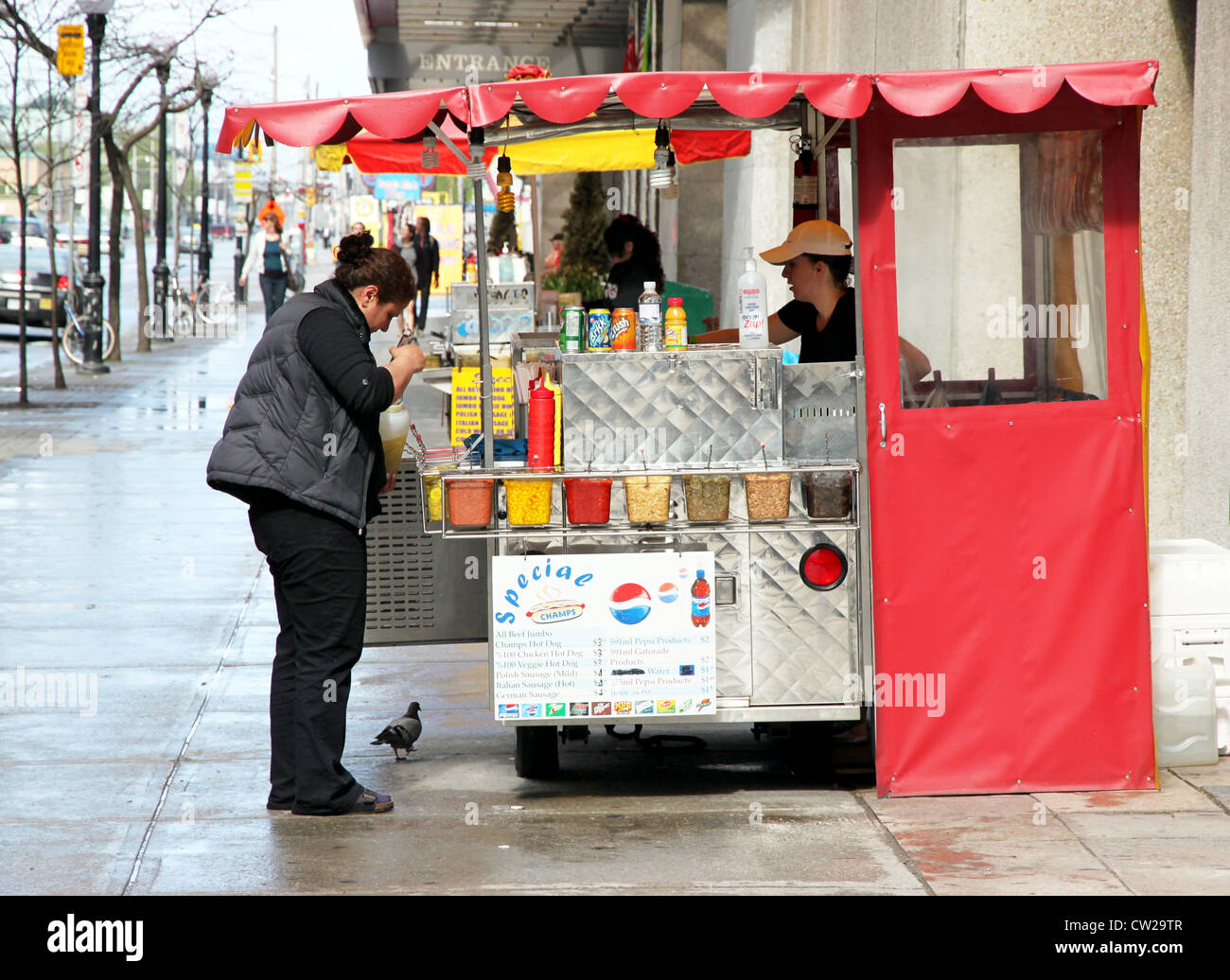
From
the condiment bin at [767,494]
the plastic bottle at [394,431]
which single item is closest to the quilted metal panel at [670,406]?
the condiment bin at [767,494]

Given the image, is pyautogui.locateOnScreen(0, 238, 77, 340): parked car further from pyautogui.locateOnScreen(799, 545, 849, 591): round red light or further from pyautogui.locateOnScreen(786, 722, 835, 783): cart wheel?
pyautogui.locateOnScreen(799, 545, 849, 591): round red light

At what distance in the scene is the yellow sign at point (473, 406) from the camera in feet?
23.9

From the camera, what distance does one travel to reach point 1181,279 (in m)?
8.45

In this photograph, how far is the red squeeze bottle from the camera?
18.0 feet

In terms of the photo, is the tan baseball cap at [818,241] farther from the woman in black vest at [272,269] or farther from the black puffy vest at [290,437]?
the woman in black vest at [272,269]

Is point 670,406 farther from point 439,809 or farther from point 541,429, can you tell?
point 439,809

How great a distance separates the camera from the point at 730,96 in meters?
5.14

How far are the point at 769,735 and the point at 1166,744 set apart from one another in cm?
159

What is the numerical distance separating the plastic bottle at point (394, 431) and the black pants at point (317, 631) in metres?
0.37

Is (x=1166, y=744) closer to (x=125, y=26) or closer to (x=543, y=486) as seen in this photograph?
(x=543, y=486)

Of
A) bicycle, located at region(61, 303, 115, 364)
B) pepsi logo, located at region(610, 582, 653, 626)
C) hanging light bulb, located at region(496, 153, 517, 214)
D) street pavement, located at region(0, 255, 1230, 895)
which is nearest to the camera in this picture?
street pavement, located at region(0, 255, 1230, 895)

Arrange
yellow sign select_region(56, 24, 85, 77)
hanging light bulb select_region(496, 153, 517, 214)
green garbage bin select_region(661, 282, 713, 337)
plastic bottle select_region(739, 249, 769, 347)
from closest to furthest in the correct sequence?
plastic bottle select_region(739, 249, 769, 347) < hanging light bulb select_region(496, 153, 517, 214) < green garbage bin select_region(661, 282, 713, 337) < yellow sign select_region(56, 24, 85, 77)

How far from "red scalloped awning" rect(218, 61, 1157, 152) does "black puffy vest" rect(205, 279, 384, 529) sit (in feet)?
2.25

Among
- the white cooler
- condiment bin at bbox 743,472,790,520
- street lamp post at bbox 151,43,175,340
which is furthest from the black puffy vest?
street lamp post at bbox 151,43,175,340
